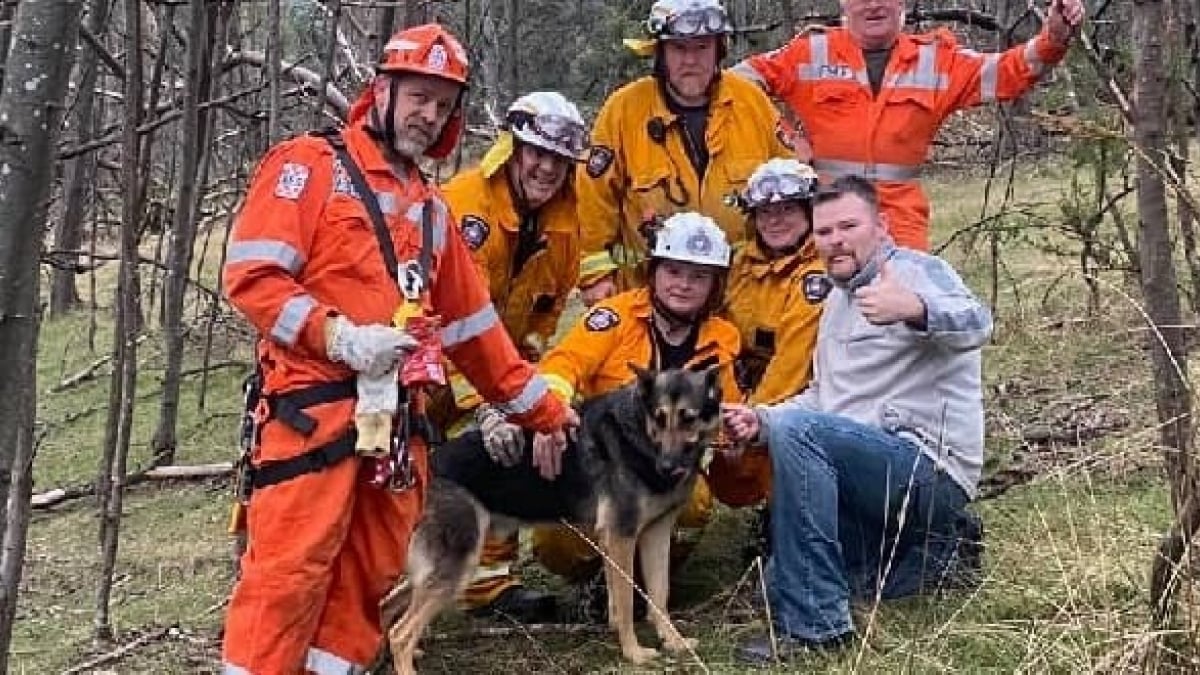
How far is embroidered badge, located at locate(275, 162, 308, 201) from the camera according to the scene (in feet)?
15.0

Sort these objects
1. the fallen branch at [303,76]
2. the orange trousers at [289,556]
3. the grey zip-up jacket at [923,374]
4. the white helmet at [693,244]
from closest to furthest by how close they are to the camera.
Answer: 1. the orange trousers at [289,556]
2. the grey zip-up jacket at [923,374]
3. the white helmet at [693,244]
4. the fallen branch at [303,76]

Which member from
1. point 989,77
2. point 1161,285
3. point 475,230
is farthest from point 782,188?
point 1161,285

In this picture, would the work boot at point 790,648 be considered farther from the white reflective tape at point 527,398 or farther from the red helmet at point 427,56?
the red helmet at point 427,56

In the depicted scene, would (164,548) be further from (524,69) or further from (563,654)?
(524,69)

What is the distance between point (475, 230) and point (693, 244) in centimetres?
95

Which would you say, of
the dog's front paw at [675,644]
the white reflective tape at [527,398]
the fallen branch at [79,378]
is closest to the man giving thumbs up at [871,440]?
the dog's front paw at [675,644]

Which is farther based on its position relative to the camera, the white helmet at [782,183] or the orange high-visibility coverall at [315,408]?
the white helmet at [782,183]

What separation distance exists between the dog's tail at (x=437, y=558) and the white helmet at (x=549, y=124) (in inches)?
56.0

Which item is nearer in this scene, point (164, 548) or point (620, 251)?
point (620, 251)

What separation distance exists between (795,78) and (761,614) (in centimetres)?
264

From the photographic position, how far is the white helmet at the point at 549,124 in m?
6.01

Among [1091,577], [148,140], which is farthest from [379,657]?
[148,140]

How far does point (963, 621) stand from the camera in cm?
483

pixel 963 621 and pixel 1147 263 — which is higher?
pixel 1147 263
